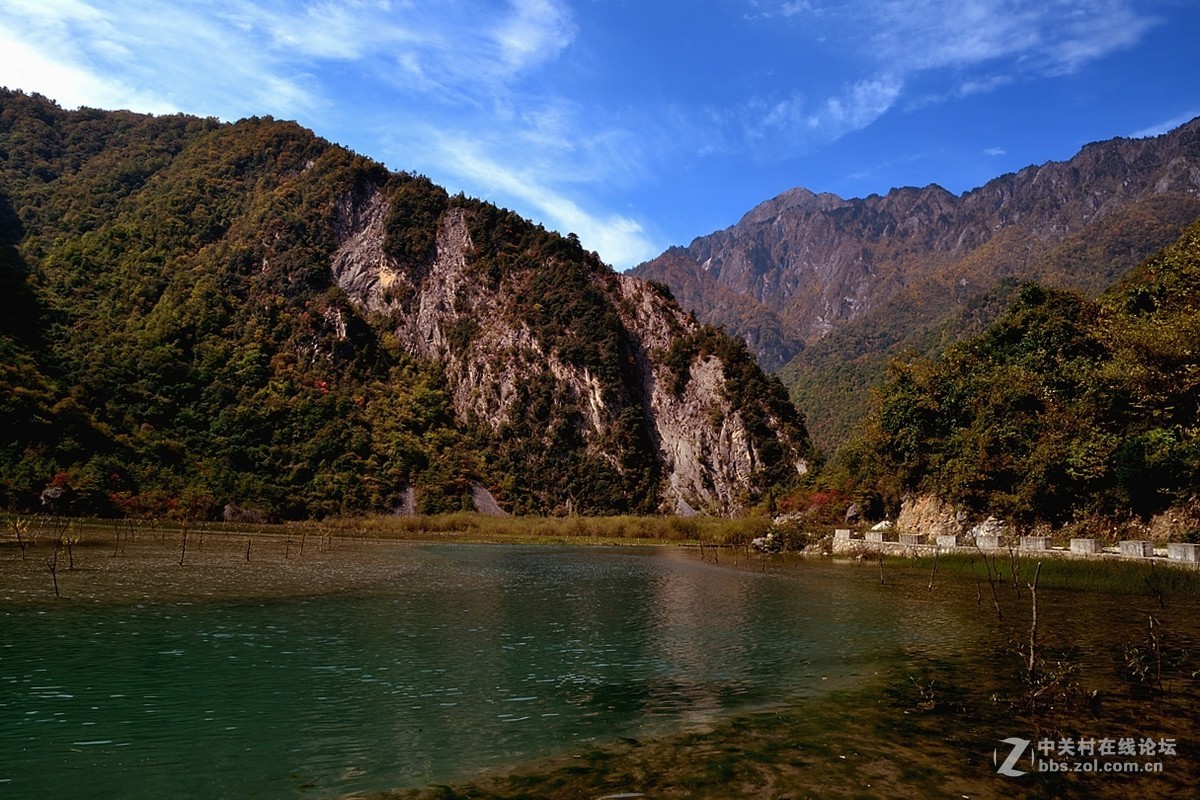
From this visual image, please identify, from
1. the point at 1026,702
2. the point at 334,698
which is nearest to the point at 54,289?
the point at 334,698

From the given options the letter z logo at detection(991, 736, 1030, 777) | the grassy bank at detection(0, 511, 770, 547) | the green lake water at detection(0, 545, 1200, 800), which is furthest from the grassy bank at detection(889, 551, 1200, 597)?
the grassy bank at detection(0, 511, 770, 547)

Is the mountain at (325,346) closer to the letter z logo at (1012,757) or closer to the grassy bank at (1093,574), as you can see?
the grassy bank at (1093,574)

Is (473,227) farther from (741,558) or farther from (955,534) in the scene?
(955,534)

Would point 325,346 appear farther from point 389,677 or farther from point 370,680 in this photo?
point 370,680

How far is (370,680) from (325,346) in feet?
398

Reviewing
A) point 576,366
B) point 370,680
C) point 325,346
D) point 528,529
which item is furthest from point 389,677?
point 576,366

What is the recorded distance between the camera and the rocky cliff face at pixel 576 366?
130250 mm

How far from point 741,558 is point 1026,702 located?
49.5 m

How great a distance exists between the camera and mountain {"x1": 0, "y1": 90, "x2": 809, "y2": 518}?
316 feet

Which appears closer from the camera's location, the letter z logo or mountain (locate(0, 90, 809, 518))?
the letter z logo

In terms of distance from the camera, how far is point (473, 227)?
153m

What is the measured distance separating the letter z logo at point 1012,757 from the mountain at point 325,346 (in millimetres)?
87244

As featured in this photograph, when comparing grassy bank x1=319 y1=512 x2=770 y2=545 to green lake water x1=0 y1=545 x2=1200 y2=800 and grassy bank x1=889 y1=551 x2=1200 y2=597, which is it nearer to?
grassy bank x1=889 y1=551 x2=1200 y2=597

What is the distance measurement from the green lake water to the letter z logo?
4.21 metres
